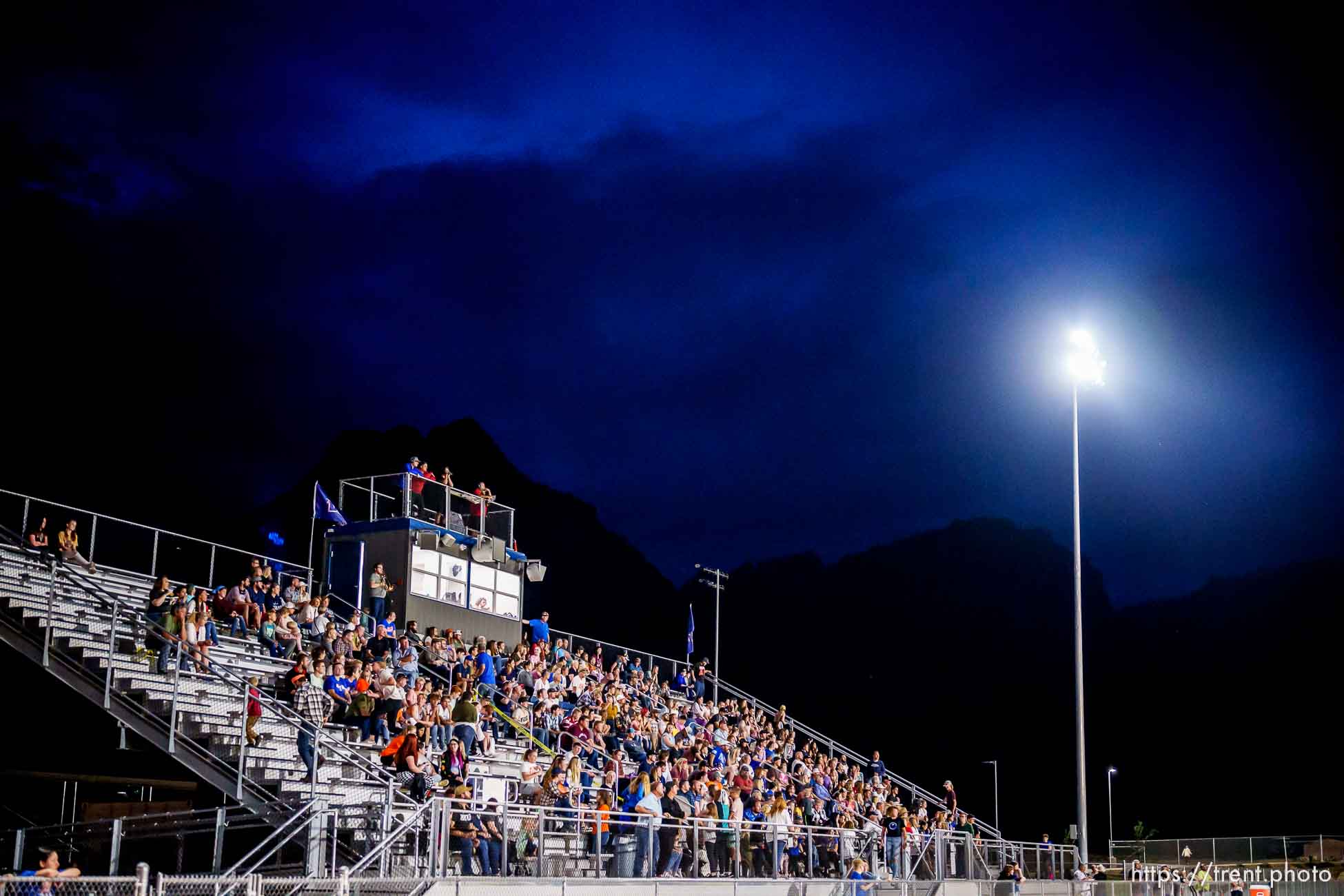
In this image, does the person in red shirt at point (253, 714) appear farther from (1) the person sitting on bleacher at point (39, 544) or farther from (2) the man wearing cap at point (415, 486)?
(2) the man wearing cap at point (415, 486)

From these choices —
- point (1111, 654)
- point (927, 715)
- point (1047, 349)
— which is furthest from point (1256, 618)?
point (1047, 349)

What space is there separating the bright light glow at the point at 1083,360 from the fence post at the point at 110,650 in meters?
21.6

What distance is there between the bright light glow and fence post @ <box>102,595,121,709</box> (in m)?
21.6

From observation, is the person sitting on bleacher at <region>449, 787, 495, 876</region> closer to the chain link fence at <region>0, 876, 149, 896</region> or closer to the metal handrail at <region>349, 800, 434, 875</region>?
the metal handrail at <region>349, 800, 434, 875</region>

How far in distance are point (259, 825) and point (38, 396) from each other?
95743mm

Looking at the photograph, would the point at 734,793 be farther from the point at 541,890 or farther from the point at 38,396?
the point at 38,396

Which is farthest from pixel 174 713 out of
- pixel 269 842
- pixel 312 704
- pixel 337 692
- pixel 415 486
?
pixel 415 486

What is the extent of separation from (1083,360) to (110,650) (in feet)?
73.2

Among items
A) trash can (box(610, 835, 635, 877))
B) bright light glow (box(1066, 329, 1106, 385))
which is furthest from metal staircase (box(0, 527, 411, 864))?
bright light glow (box(1066, 329, 1106, 385))

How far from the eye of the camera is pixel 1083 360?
31.7m

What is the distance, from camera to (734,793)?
2375 cm

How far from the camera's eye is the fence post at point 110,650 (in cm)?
1816

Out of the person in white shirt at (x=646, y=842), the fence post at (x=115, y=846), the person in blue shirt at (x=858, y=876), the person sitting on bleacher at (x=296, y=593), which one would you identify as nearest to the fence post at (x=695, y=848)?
the person in white shirt at (x=646, y=842)

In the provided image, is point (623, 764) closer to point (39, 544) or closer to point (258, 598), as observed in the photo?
point (258, 598)
